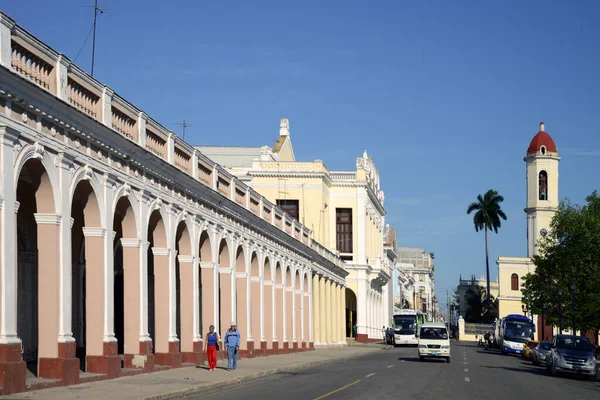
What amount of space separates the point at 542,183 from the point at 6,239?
327ft

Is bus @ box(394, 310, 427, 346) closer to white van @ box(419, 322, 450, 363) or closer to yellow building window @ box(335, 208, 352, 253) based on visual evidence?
yellow building window @ box(335, 208, 352, 253)

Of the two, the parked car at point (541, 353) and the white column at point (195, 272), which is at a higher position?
the white column at point (195, 272)

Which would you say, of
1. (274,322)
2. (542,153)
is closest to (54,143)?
(274,322)

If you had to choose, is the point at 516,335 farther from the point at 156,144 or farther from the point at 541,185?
the point at 541,185

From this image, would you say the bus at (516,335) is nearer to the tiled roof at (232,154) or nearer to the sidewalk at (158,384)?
the tiled roof at (232,154)

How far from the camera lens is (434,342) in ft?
148

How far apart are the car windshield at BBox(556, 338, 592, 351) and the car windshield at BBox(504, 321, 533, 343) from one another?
3087 centimetres

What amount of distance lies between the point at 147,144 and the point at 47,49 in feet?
27.1

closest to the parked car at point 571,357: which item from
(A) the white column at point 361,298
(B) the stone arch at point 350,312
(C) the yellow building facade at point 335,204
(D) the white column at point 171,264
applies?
(D) the white column at point 171,264

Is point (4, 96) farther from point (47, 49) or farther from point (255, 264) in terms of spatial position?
point (255, 264)

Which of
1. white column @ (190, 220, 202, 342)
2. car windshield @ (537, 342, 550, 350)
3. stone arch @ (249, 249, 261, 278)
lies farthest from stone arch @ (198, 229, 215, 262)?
car windshield @ (537, 342, 550, 350)

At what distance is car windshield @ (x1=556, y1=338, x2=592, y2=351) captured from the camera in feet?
121

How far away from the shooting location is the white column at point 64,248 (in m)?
22.7

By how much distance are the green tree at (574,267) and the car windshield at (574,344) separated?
19.9 meters
